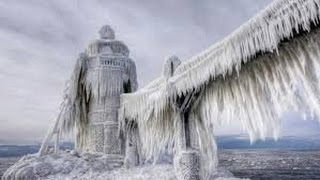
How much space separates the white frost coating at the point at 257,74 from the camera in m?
3.55

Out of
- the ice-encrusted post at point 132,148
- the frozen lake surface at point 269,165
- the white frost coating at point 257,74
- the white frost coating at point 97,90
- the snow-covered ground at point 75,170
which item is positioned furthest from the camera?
the frozen lake surface at point 269,165

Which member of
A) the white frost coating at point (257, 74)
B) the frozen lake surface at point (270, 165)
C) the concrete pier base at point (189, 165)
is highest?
the white frost coating at point (257, 74)

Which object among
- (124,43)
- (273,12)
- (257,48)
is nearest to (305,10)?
(273,12)

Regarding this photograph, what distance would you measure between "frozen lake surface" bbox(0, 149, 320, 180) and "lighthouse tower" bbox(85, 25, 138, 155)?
2285 centimetres

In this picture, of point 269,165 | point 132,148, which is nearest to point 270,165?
point 269,165

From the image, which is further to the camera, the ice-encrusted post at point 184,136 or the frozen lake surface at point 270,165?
the frozen lake surface at point 270,165

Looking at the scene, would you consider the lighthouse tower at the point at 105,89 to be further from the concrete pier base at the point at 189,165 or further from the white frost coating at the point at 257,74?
the concrete pier base at the point at 189,165

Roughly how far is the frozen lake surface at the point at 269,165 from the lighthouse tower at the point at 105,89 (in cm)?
2285

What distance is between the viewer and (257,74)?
14.3 ft

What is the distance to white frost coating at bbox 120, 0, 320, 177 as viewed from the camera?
11.6 feet

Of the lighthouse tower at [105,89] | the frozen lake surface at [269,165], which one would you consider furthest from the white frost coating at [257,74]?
the frozen lake surface at [269,165]

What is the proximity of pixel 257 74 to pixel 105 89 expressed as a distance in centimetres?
885

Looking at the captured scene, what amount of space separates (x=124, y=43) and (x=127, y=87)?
1.72 metres

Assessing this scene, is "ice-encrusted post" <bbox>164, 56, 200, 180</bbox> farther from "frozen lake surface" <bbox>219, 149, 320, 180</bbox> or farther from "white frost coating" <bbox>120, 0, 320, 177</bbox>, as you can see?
"frozen lake surface" <bbox>219, 149, 320, 180</bbox>
